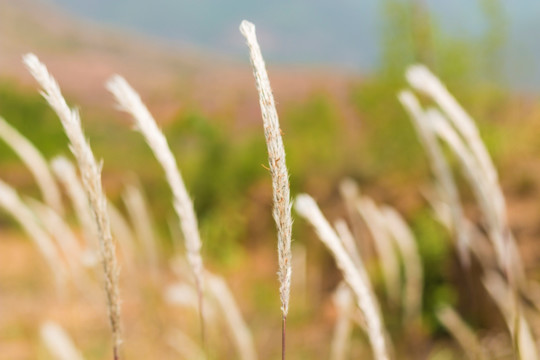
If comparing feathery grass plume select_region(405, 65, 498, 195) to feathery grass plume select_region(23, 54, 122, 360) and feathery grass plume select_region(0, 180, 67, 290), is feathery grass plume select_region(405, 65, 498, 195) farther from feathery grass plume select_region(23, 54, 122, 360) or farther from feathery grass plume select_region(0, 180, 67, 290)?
feathery grass plume select_region(0, 180, 67, 290)

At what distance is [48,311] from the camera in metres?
10.4

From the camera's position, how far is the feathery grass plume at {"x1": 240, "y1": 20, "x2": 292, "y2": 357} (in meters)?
0.83

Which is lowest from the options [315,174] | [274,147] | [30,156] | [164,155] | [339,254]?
[339,254]

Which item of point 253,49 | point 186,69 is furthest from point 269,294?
point 186,69

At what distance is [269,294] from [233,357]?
3.80m

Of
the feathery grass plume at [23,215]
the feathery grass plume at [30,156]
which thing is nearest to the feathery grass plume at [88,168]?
the feathery grass plume at [23,215]

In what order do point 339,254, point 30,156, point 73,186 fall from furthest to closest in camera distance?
point 30,156 < point 73,186 < point 339,254

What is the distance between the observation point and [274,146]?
834mm

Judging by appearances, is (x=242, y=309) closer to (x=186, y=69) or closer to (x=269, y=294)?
(x=269, y=294)

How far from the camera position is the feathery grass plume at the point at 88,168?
91cm

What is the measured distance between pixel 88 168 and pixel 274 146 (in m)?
0.33

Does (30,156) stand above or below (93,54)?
below

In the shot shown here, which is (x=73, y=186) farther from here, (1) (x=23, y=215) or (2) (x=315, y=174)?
(2) (x=315, y=174)

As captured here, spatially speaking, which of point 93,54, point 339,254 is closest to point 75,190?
point 339,254
